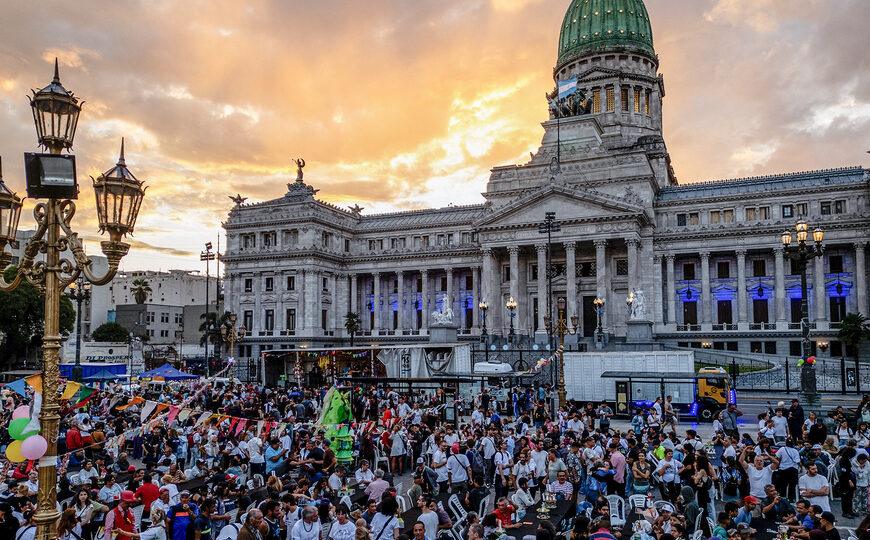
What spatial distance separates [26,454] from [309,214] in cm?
6484

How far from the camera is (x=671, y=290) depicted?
63594 millimetres

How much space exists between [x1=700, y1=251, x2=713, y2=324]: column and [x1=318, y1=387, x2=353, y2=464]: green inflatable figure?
48136mm

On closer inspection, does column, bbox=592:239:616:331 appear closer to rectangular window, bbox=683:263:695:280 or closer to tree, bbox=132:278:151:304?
rectangular window, bbox=683:263:695:280

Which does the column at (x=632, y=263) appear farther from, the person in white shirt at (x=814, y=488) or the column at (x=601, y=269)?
the person in white shirt at (x=814, y=488)

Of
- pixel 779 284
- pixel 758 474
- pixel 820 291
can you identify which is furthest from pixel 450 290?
pixel 758 474

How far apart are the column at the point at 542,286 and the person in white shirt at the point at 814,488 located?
4539 cm

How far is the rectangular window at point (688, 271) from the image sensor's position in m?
64.3

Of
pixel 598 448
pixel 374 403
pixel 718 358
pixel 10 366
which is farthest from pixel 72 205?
pixel 10 366

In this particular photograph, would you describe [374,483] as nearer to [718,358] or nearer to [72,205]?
[72,205]

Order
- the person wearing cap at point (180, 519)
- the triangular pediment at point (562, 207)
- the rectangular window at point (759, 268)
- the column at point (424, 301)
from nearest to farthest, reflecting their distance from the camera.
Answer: the person wearing cap at point (180, 519) < the triangular pediment at point (562, 207) < the rectangular window at point (759, 268) < the column at point (424, 301)

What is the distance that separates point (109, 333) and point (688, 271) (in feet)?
239

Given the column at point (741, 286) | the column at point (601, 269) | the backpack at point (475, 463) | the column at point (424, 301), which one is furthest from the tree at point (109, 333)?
the backpack at point (475, 463)

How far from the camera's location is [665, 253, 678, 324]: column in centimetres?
6328

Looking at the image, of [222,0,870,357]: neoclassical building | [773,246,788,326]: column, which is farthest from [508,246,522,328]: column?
[773,246,788,326]: column
